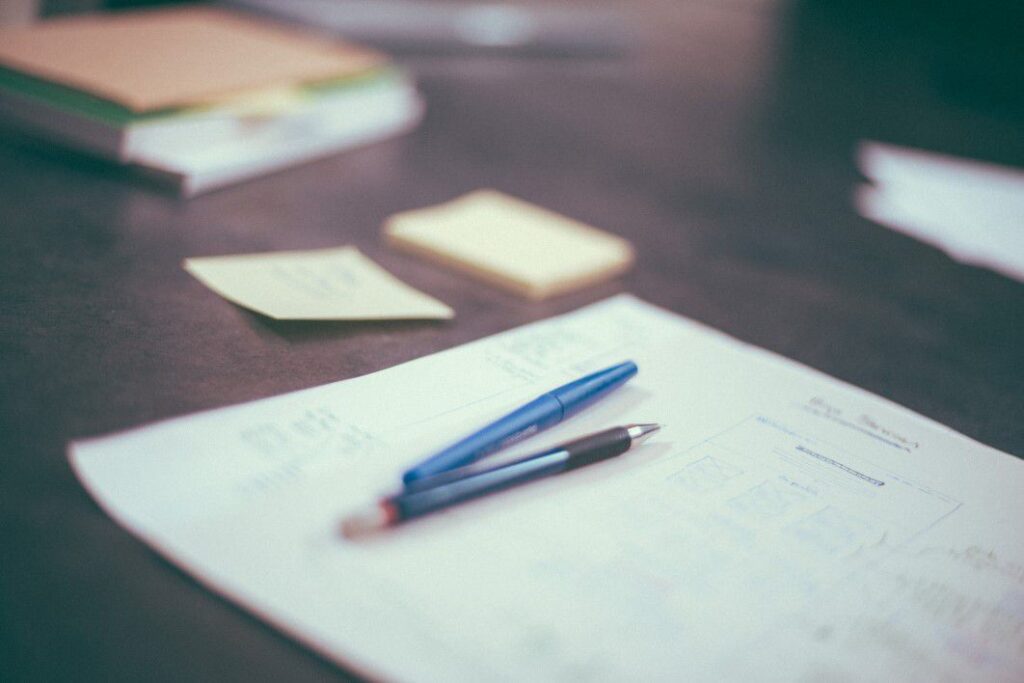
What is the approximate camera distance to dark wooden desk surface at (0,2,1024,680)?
0.35m

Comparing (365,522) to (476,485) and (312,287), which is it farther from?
(312,287)

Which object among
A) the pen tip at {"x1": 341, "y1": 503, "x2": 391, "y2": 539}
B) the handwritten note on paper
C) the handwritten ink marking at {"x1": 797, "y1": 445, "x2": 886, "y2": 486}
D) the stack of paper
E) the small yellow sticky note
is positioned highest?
the stack of paper

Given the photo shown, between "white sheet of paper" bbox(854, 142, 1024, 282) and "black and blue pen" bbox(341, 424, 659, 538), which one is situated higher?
"white sheet of paper" bbox(854, 142, 1024, 282)

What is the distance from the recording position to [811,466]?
1.63 ft

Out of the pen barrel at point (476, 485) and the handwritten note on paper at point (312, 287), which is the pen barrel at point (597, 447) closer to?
the pen barrel at point (476, 485)

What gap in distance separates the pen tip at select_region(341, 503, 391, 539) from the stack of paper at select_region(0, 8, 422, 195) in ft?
1.59

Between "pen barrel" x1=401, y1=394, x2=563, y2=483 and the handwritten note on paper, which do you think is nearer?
"pen barrel" x1=401, y1=394, x2=563, y2=483

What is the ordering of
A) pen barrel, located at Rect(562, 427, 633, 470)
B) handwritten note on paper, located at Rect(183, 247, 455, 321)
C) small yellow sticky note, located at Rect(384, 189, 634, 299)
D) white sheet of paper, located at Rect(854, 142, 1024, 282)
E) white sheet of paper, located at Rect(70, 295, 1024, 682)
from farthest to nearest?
white sheet of paper, located at Rect(854, 142, 1024, 282) → small yellow sticky note, located at Rect(384, 189, 634, 299) → handwritten note on paper, located at Rect(183, 247, 455, 321) → pen barrel, located at Rect(562, 427, 633, 470) → white sheet of paper, located at Rect(70, 295, 1024, 682)

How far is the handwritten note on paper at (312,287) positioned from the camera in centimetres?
59

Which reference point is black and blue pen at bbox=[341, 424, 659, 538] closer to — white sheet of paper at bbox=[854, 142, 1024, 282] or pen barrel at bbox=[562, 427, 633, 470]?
pen barrel at bbox=[562, 427, 633, 470]

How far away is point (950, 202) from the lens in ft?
3.41

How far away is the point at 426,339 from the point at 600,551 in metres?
0.24

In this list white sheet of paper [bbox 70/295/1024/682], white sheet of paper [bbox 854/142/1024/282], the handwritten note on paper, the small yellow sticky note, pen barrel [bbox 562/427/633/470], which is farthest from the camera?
white sheet of paper [bbox 854/142/1024/282]

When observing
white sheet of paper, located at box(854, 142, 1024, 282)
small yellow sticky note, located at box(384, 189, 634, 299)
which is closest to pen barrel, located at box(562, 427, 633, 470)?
small yellow sticky note, located at box(384, 189, 634, 299)
